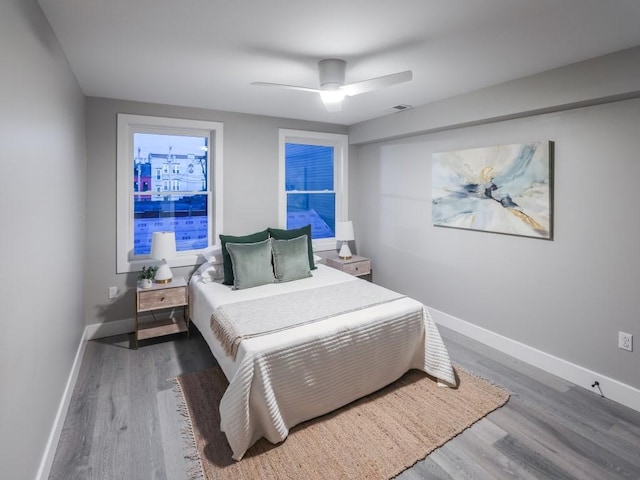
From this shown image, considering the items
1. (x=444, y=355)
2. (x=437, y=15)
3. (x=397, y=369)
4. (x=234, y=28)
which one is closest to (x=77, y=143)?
(x=234, y=28)

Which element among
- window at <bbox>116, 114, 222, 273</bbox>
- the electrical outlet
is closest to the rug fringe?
window at <bbox>116, 114, 222, 273</bbox>

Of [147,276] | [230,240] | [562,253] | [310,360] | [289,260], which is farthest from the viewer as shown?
[230,240]

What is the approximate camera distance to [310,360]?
2270mm

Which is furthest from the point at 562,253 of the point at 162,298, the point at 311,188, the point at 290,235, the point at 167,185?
the point at 167,185

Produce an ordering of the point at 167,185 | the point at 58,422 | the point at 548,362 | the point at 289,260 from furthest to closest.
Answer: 1. the point at 167,185
2. the point at 289,260
3. the point at 548,362
4. the point at 58,422

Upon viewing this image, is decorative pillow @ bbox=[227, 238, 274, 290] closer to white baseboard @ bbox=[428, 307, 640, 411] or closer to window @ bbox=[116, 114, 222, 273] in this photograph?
window @ bbox=[116, 114, 222, 273]

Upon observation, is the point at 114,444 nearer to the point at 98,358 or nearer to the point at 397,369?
the point at 98,358

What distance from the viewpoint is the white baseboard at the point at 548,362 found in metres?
2.54

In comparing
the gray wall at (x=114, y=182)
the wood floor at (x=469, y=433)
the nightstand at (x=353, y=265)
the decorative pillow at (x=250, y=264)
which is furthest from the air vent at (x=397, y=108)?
the wood floor at (x=469, y=433)

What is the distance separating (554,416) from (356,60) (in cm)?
273

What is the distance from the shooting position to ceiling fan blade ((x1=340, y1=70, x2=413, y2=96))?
7.19 feet

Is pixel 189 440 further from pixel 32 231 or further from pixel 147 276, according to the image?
pixel 147 276

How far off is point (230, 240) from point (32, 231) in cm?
213

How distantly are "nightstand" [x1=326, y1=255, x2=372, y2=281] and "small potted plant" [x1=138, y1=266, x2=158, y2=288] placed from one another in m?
2.06
